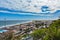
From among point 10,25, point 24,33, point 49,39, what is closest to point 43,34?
point 49,39

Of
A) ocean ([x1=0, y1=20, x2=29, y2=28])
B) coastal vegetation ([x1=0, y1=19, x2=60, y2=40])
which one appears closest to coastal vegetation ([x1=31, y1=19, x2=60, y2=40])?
coastal vegetation ([x1=0, y1=19, x2=60, y2=40])

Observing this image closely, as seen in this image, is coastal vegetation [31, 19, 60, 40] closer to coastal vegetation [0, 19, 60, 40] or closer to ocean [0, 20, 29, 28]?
coastal vegetation [0, 19, 60, 40]

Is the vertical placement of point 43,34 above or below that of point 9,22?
below

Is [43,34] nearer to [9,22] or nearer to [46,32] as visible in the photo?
[46,32]

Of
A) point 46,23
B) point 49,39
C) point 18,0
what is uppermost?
point 18,0

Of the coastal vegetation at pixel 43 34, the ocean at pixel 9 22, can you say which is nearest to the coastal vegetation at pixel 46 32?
the coastal vegetation at pixel 43 34

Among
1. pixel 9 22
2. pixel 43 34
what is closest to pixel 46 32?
pixel 43 34

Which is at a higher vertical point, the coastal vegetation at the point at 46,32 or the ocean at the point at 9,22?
the ocean at the point at 9,22

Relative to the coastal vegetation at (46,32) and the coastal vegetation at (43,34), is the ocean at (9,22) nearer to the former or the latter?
the coastal vegetation at (43,34)

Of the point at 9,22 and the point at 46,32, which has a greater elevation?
the point at 9,22

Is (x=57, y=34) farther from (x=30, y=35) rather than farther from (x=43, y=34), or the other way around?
(x=30, y=35)

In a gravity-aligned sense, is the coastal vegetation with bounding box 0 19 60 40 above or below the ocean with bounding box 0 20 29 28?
below
